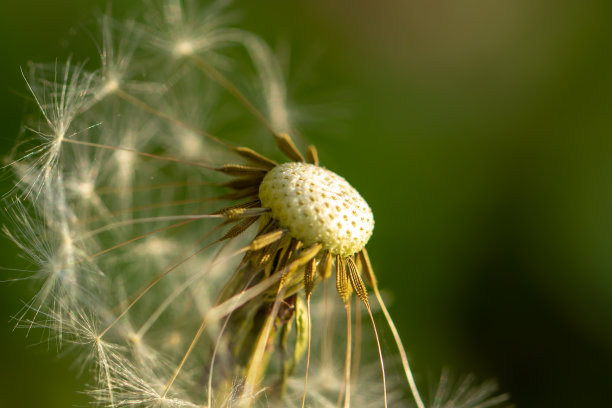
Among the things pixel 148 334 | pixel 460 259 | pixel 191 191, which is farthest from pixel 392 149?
pixel 148 334

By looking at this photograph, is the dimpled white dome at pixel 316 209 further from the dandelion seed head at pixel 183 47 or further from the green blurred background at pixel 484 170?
the green blurred background at pixel 484 170

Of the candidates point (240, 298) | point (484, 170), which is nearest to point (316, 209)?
point (240, 298)

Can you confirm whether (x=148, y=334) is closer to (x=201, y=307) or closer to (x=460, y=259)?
Result: (x=201, y=307)

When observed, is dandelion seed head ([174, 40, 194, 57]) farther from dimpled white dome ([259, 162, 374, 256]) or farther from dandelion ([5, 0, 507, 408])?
dimpled white dome ([259, 162, 374, 256])

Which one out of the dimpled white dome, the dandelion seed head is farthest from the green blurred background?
the dimpled white dome

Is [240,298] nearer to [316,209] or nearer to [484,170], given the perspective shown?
[316,209]

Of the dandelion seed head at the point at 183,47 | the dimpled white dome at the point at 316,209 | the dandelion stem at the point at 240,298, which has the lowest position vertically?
the dandelion stem at the point at 240,298

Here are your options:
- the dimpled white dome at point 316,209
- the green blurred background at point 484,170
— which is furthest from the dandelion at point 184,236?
the green blurred background at point 484,170

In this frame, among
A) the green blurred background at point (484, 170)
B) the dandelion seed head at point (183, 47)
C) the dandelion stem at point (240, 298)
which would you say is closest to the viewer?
the dandelion stem at point (240, 298)
